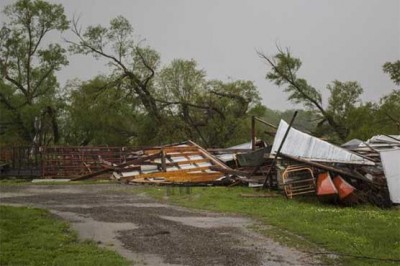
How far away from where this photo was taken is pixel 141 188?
19.3m

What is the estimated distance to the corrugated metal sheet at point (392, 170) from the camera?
16078 mm

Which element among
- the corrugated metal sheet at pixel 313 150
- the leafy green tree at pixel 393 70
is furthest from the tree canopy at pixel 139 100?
the corrugated metal sheet at pixel 313 150

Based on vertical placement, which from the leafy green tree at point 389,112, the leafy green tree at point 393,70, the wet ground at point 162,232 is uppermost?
the leafy green tree at point 393,70

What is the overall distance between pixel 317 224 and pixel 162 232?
3701mm

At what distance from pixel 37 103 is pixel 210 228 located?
35879 millimetres

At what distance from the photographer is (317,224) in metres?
11.3

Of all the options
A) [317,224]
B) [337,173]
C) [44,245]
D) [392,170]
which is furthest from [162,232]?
[392,170]

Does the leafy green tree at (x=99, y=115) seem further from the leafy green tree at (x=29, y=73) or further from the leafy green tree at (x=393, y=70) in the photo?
the leafy green tree at (x=393, y=70)

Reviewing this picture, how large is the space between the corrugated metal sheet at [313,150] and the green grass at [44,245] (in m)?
10.5

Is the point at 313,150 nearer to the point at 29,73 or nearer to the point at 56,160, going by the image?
the point at 56,160

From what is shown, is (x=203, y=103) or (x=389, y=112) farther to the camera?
(x=203, y=103)

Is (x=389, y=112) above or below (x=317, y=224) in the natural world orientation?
above

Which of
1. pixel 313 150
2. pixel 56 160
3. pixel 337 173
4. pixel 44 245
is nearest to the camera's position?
pixel 44 245

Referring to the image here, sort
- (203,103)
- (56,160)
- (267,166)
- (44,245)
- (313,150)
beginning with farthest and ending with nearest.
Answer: (203,103), (56,160), (267,166), (313,150), (44,245)
